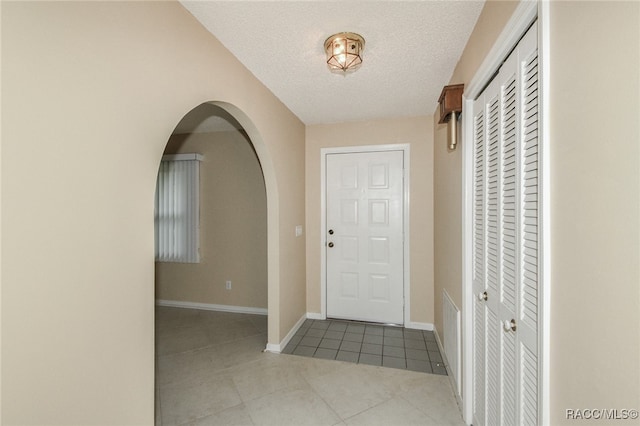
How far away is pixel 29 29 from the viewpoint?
871 mm

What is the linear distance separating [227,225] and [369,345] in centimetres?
234

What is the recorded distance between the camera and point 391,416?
189cm

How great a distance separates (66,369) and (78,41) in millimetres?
1135

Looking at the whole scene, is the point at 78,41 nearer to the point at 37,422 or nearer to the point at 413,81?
the point at 37,422

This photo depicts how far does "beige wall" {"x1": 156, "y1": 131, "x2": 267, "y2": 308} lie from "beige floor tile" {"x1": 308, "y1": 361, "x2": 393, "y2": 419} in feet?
5.67

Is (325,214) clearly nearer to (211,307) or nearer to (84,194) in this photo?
(211,307)

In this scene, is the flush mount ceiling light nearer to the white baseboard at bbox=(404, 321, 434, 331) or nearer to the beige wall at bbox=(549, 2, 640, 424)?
the beige wall at bbox=(549, 2, 640, 424)

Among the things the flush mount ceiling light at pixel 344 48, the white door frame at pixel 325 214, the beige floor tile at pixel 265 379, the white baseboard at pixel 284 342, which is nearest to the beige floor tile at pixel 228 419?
the beige floor tile at pixel 265 379

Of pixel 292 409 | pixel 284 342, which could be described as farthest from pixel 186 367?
pixel 292 409

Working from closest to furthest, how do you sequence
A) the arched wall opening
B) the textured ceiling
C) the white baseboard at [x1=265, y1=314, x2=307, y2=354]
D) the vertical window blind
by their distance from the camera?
the textured ceiling < the white baseboard at [x1=265, y1=314, x2=307, y2=354] < the arched wall opening < the vertical window blind

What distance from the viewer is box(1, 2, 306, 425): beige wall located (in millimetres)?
851

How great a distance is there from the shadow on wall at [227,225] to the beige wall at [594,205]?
328cm

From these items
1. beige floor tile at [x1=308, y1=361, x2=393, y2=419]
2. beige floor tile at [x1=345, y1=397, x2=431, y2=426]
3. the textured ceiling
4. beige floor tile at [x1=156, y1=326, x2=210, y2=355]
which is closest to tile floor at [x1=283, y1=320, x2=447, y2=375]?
beige floor tile at [x1=308, y1=361, x2=393, y2=419]

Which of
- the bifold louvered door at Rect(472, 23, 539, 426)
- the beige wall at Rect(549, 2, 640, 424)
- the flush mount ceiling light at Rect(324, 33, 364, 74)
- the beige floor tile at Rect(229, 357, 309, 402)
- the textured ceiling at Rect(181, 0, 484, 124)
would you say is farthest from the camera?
the beige floor tile at Rect(229, 357, 309, 402)
